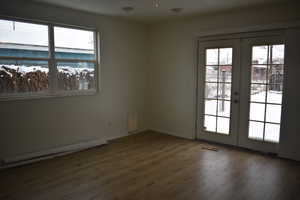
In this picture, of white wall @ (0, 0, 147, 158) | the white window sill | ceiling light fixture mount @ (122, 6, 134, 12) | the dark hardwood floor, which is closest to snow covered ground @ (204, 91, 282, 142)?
the dark hardwood floor

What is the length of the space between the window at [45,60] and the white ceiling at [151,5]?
20.1 inches

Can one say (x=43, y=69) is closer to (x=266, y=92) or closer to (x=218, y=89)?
(x=218, y=89)

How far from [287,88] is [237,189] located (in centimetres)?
198

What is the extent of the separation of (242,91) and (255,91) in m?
0.23

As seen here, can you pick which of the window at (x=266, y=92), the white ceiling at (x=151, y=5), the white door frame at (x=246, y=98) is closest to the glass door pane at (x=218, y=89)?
the white door frame at (x=246, y=98)

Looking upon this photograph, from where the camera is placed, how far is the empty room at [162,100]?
10.7 feet

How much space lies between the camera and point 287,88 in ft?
12.8

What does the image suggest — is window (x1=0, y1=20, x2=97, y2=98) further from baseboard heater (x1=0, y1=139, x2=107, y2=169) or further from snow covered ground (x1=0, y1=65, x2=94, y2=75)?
baseboard heater (x1=0, y1=139, x2=107, y2=169)

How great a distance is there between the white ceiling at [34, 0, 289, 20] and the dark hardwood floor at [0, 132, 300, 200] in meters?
2.60

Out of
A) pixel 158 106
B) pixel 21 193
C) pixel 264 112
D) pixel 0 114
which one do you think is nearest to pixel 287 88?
pixel 264 112

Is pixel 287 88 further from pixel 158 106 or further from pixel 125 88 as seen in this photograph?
pixel 125 88

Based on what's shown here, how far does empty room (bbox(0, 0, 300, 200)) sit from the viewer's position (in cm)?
326

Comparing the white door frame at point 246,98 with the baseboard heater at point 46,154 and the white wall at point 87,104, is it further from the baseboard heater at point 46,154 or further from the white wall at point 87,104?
the baseboard heater at point 46,154

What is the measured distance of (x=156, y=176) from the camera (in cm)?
337
